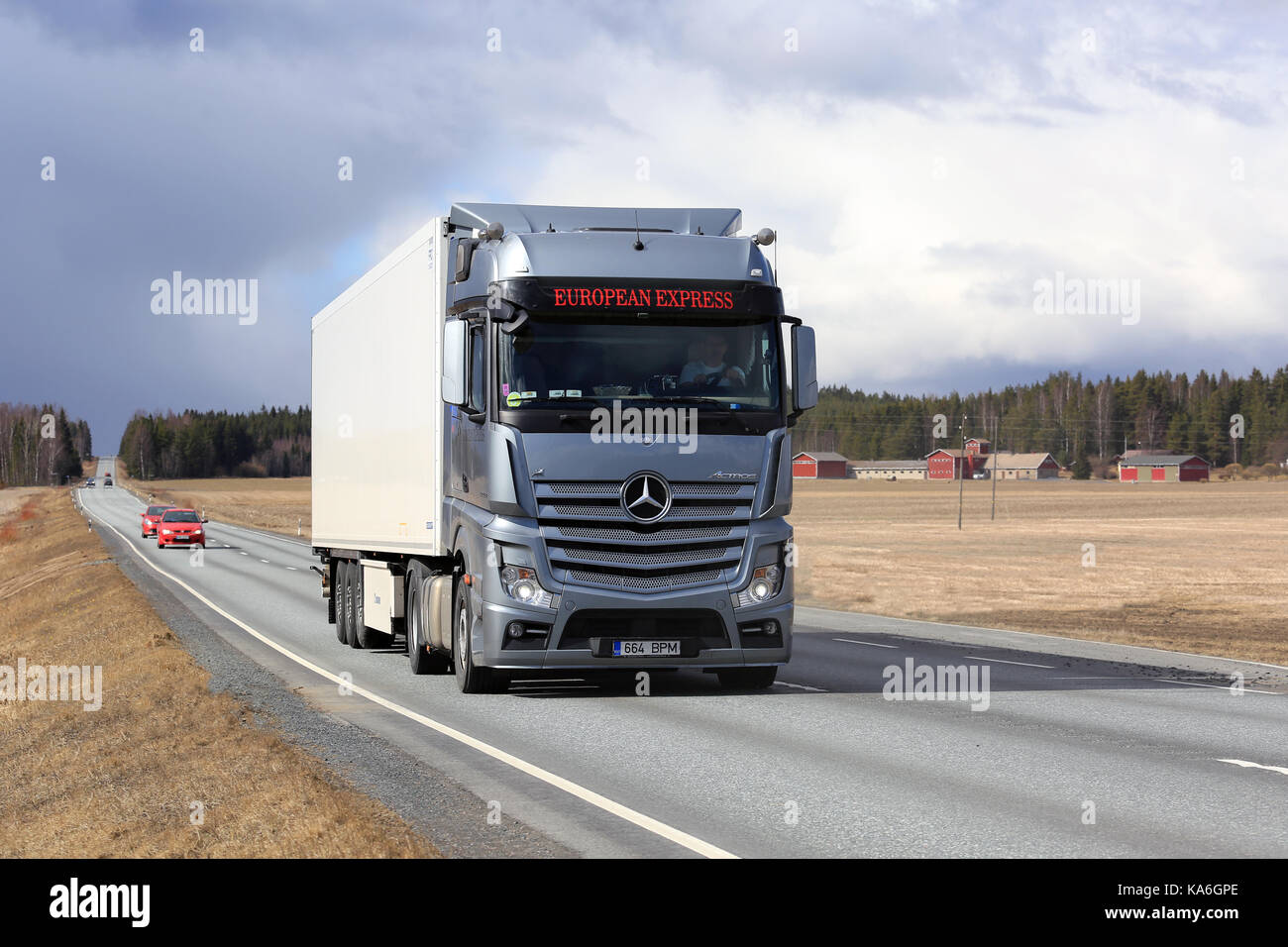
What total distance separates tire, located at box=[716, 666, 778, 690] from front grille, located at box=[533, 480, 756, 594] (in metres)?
2.06

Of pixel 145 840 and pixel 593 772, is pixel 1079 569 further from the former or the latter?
Answer: pixel 145 840

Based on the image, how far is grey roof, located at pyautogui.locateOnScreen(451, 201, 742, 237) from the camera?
46.0ft

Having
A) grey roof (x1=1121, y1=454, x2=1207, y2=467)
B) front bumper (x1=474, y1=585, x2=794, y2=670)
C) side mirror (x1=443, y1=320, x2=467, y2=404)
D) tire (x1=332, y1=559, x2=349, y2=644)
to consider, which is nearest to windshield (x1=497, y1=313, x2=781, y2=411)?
side mirror (x1=443, y1=320, x2=467, y2=404)

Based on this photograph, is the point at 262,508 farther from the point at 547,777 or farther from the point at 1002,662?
the point at 547,777

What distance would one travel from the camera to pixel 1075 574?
36625 mm

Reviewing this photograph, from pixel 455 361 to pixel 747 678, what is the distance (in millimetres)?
4398

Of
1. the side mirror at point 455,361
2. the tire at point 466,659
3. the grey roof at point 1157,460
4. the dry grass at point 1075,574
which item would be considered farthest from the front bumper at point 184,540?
the grey roof at point 1157,460

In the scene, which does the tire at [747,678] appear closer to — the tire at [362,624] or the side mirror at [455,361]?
the side mirror at [455,361]

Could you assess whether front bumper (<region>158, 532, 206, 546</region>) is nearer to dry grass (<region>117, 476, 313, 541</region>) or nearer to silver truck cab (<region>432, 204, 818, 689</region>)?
dry grass (<region>117, 476, 313, 541</region>)

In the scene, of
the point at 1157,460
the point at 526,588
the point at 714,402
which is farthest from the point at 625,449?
the point at 1157,460

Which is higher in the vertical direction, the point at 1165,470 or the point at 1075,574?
the point at 1165,470

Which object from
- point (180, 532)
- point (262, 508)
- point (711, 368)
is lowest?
point (262, 508)

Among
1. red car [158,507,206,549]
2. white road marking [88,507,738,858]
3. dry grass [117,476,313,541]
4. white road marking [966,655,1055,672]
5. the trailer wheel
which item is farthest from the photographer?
dry grass [117,476,313,541]

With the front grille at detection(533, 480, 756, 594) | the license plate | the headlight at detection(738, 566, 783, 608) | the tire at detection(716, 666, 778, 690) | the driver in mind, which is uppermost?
the driver
